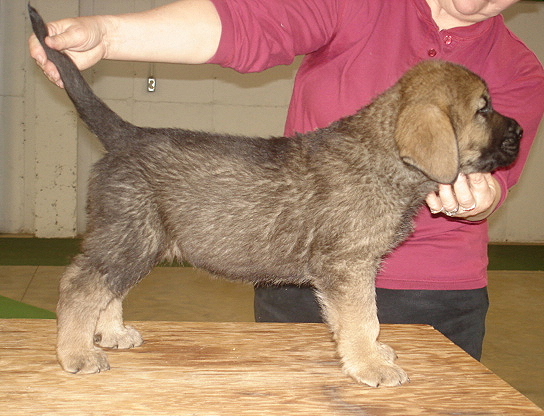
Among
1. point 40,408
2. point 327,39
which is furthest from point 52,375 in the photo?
point 327,39

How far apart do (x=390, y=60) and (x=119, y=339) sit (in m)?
2.02

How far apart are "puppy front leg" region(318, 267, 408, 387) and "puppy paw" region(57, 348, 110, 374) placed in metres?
1.07

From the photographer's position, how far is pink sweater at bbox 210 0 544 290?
3457mm

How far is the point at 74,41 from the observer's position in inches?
115

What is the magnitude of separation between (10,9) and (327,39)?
9.93 meters

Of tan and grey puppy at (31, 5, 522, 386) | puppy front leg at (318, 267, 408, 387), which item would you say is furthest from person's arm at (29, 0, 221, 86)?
puppy front leg at (318, 267, 408, 387)

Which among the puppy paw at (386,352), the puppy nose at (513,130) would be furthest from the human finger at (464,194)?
the puppy paw at (386,352)

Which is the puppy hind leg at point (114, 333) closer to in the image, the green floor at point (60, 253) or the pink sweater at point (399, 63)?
the pink sweater at point (399, 63)

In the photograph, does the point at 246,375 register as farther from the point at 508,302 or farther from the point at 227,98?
the point at 227,98

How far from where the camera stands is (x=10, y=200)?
12.1 meters

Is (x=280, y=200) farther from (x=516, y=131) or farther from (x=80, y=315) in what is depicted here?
(x=516, y=131)

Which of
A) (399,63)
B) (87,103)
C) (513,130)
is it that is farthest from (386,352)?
(87,103)

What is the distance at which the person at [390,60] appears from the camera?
310 cm

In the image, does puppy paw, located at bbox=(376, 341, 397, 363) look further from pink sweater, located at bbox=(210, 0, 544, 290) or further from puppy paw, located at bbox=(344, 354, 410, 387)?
pink sweater, located at bbox=(210, 0, 544, 290)
